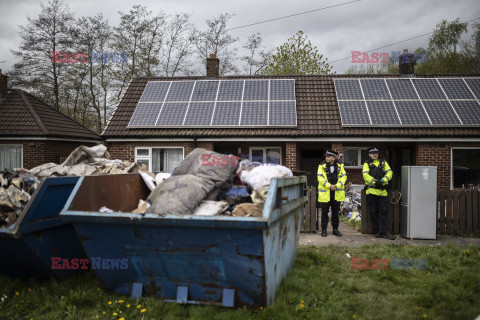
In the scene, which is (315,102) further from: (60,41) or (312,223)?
(60,41)

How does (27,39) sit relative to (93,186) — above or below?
above

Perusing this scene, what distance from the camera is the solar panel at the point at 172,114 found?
12516 millimetres

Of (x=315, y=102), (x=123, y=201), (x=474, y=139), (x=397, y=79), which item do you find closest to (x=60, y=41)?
(x=315, y=102)

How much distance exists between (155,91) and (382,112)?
30.9 feet

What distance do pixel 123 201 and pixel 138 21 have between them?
2374 cm

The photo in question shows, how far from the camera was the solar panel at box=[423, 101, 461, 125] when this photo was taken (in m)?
11.8

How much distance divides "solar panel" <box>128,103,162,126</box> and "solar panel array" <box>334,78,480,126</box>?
7270 mm

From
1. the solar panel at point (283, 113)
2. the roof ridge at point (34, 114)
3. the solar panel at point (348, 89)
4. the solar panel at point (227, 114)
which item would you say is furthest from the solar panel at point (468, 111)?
the roof ridge at point (34, 114)

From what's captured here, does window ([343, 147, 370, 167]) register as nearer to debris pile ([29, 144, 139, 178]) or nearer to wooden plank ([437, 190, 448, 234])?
wooden plank ([437, 190, 448, 234])

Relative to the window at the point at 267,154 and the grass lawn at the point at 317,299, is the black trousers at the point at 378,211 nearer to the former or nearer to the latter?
the grass lawn at the point at 317,299

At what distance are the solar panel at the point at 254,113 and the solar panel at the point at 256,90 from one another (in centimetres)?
46

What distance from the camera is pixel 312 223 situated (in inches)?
304

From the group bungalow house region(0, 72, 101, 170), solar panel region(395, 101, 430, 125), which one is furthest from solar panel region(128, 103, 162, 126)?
solar panel region(395, 101, 430, 125)

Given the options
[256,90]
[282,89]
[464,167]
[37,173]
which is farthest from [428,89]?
[37,173]
